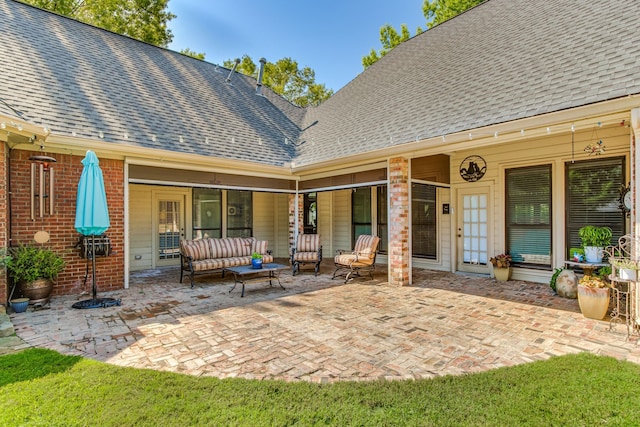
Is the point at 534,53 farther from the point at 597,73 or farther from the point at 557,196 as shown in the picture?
the point at 557,196

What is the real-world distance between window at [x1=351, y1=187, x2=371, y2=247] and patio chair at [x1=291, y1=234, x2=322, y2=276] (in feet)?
8.32

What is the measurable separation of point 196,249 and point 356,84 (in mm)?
7649

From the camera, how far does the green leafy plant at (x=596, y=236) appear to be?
5535mm

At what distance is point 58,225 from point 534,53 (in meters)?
9.59

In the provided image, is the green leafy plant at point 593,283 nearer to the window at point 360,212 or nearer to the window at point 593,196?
the window at point 593,196

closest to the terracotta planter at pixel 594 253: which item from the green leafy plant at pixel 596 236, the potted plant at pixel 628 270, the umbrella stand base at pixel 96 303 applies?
the green leafy plant at pixel 596 236

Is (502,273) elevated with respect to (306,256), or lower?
lower

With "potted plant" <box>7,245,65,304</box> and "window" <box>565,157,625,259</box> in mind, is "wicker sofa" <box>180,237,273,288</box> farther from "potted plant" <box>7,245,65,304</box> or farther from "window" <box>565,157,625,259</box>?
"window" <box>565,157,625,259</box>

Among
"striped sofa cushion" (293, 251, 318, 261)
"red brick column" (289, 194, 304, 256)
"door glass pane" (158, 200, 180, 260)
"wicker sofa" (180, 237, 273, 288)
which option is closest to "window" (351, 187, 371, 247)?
"red brick column" (289, 194, 304, 256)

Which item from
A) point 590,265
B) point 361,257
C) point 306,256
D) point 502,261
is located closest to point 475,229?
point 502,261

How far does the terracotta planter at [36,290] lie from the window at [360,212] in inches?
307

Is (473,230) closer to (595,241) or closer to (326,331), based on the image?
(595,241)

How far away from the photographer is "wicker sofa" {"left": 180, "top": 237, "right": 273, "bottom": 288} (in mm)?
7012

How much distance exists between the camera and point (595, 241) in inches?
219
